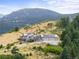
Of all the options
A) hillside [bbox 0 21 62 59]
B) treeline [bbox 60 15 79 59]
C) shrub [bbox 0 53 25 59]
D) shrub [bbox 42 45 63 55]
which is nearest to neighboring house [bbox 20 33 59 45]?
hillside [bbox 0 21 62 59]

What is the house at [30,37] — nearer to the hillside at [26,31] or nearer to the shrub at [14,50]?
the hillside at [26,31]

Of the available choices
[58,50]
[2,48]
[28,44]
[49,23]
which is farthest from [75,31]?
[49,23]

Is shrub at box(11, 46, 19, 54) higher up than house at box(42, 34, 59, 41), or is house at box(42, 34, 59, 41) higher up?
house at box(42, 34, 59, 41)

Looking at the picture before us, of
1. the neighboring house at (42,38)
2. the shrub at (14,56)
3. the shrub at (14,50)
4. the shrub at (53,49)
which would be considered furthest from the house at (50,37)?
the shrub at (14,56)

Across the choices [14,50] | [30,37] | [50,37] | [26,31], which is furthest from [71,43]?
[26,31]

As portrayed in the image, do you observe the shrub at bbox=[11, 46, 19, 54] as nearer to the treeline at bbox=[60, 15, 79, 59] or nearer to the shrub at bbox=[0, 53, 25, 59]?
the shrub at bbox=[0, 53, 25, 59]

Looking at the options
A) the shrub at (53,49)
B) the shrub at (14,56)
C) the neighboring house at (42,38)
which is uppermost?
the neighboring house at (42,38)

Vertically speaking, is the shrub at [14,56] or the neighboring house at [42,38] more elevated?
the neighboring house at [42,38]

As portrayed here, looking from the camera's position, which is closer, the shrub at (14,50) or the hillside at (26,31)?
the shrub at (14,50)

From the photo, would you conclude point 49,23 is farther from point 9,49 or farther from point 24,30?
point 9,49

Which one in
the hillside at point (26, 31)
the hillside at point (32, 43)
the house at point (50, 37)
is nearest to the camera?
the hillside at point (32, 43)

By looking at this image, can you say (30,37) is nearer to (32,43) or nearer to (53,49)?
(32,43)
